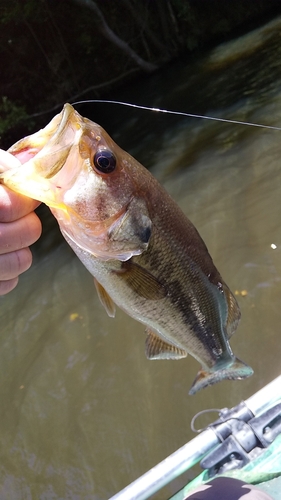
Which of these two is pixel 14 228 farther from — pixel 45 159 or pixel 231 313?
pixel 231 313

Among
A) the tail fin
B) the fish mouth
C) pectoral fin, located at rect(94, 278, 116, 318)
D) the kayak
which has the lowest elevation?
the kayak

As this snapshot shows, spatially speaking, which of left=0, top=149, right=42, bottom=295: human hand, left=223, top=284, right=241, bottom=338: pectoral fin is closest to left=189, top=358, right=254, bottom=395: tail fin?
left=223, top=284, right=241, bottom=338: pectoral fin

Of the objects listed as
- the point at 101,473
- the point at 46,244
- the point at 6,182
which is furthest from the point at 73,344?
the point at 6,182

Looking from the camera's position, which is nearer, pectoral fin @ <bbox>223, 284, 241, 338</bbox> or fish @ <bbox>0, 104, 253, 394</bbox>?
fish @ <bbox>0, 104, 253, 394</bbox>

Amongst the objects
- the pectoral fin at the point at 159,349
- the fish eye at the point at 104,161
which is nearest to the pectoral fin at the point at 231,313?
the pectoral fin at the point at 159,349

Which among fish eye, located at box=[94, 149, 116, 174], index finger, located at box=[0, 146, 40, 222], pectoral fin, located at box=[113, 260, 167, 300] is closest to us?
index finger, located at box=[0, 146, 40, 222]

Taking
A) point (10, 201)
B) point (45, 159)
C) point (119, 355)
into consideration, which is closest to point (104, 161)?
point (45, 159)

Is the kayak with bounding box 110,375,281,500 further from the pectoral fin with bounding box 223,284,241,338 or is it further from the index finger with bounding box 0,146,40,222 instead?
the index finger with bounding box 0,146,40,222

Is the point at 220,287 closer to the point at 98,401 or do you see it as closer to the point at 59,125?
the point at 59,125
